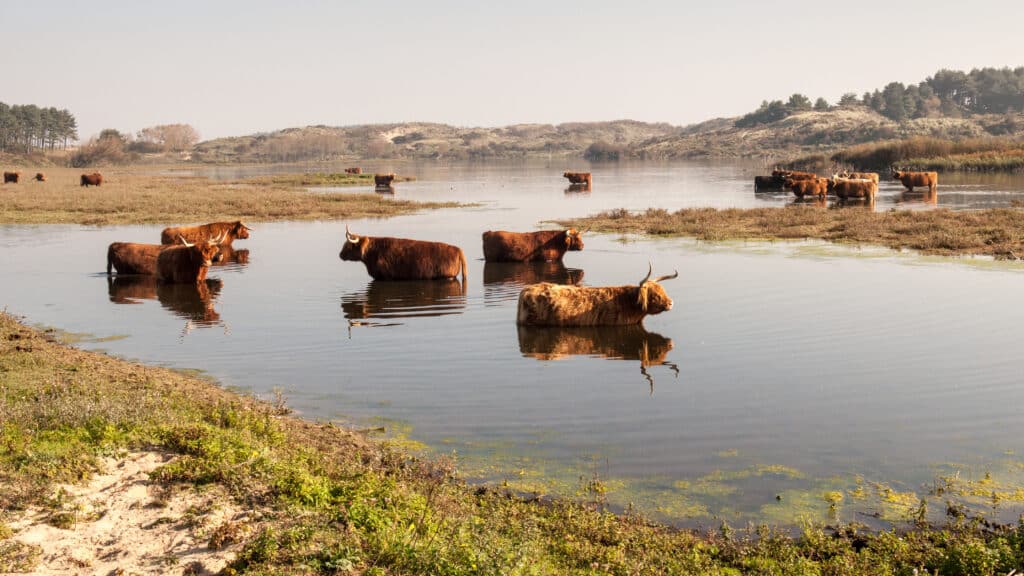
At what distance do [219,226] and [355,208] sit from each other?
16.8 m

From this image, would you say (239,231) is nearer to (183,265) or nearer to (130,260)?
(130,260)

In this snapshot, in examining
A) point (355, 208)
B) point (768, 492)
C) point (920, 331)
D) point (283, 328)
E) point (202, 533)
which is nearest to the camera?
point (202, 533)

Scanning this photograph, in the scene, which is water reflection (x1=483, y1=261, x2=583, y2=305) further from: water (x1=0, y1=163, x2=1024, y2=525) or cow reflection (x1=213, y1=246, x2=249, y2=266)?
cow reflection (x1=213, y1=246, x2=249, y2=266)

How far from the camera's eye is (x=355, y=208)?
134ft

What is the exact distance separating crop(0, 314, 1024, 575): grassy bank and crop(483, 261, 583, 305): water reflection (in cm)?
966

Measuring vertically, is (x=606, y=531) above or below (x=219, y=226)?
below

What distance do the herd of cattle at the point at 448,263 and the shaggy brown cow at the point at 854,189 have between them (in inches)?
954

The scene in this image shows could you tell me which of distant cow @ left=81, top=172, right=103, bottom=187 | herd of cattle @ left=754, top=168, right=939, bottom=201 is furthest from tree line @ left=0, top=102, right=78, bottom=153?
herd of cattle @ left=754, top=168, right=939, bottom=201

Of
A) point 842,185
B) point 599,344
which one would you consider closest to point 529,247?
point 599,344

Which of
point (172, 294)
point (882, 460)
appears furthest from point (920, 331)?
point (172, 294)

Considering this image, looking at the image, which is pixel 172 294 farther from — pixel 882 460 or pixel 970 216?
pixel 970 216

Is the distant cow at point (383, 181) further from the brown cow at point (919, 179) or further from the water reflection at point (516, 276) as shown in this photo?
the water reflection at point (516, 276)

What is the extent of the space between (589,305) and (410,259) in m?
6.66

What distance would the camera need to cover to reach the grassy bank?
5352 millimetres
